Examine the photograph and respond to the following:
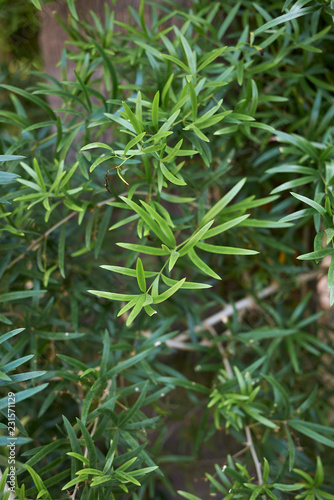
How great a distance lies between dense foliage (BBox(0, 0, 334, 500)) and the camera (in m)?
0.63

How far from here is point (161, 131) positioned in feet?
1.91

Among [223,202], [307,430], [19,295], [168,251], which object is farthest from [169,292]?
[307,430]

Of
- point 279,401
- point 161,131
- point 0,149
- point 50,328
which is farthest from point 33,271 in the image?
point 279,401

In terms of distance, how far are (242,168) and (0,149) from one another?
0.57 meters

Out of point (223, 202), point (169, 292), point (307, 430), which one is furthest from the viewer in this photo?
point (307, 430)

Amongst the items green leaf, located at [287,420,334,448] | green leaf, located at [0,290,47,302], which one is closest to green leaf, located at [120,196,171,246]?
green leaf, located at [0,290,47,302]

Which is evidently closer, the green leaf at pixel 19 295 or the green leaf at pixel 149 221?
the green leaf at pixel 149 221

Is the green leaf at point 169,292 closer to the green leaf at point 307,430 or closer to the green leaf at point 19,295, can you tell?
the green leaf at point 19,295

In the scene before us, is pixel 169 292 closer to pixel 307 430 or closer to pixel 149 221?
pixel 149 221

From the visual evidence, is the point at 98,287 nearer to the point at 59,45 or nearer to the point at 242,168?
the point at 242,168

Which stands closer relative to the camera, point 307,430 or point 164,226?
point 164,226

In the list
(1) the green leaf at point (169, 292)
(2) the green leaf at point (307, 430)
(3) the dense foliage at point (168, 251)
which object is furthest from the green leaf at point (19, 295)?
(2) the green leaf at point (307, 430)

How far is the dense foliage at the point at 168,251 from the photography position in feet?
2.05

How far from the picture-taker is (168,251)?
60cm
